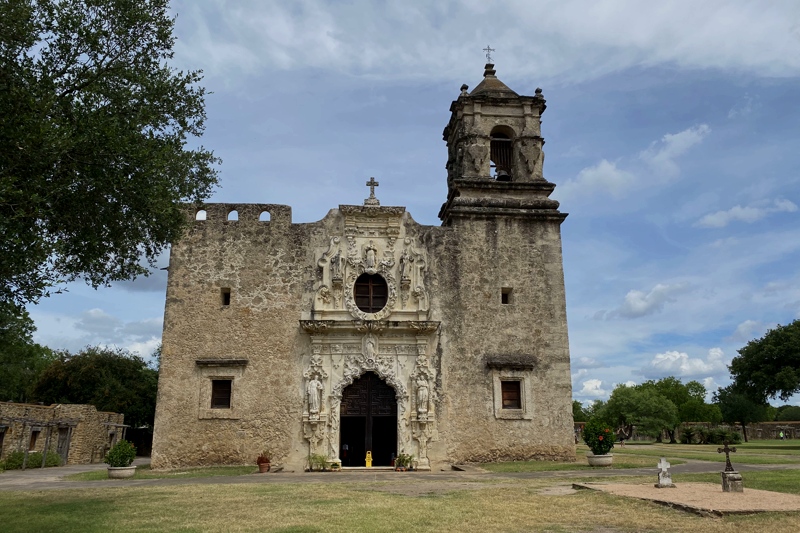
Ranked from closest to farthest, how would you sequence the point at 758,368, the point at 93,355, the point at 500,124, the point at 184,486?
the point at 184,486 < the point at 500,124 < the point at 758,368 < the point at 93,355

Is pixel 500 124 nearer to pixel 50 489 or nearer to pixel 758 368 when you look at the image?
pixel 50 489

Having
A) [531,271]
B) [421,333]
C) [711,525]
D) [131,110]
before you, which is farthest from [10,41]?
[531,271]

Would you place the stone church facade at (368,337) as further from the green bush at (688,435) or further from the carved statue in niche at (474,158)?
the green bush at (688,435)

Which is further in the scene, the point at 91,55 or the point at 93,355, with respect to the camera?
the point at 93,355

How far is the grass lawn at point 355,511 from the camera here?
7.68 m

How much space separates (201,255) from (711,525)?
1614cm

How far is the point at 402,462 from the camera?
17844 mm

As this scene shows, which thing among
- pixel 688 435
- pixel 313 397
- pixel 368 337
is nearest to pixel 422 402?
pixel 368 337

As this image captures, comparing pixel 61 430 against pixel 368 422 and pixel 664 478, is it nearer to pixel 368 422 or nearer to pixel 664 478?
pixel 368 422

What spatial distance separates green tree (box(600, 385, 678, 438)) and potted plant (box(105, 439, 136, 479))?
1369 inches

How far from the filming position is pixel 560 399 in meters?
19.5

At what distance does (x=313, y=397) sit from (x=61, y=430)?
50.3ft

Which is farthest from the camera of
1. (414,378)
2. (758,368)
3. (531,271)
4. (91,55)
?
(758,368)

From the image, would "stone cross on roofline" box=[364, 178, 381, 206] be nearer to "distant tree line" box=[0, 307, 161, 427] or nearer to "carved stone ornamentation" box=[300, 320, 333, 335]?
"carved stone ornamentation" box=[300, 320, 333, 335]
